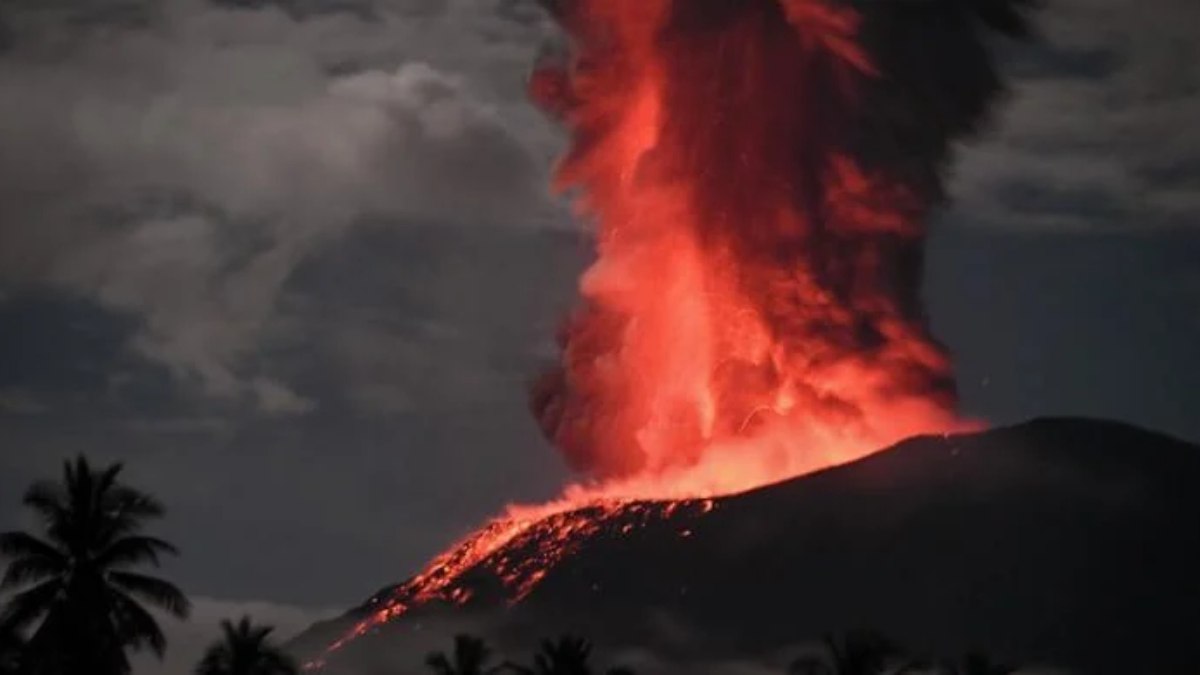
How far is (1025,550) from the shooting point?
605ft

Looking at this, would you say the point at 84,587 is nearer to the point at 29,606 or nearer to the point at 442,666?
the point at 29,606

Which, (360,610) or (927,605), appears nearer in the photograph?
Answer: (927,605)

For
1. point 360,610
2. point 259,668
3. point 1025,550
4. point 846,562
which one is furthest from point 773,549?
point 259,668

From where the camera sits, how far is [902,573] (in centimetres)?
18175

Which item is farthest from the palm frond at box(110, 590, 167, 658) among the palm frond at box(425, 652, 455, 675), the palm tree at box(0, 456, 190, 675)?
the palm frond at box(425, 652, 455, 675)

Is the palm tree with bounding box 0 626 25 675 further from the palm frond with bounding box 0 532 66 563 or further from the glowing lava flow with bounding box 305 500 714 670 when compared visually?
the glowing lava flow with bounding box 305 500 714 670

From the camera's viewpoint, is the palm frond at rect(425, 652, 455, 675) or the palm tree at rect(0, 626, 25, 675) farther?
the palm frond at rect(425, 652, 455, 675)

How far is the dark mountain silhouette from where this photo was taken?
17250 centimetres

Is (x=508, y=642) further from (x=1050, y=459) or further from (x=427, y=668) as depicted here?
(x=1050, y=459)

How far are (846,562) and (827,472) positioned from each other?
721 cm

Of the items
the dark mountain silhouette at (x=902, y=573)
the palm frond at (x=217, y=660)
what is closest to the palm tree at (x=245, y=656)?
the palm frond at (x=217, y=660)

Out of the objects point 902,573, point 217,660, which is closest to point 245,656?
point 217,660

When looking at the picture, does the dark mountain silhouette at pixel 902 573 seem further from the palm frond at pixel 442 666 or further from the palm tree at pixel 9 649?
the palm tree at pixel 9 649

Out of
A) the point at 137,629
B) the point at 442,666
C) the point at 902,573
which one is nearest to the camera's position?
the point at 137,629
